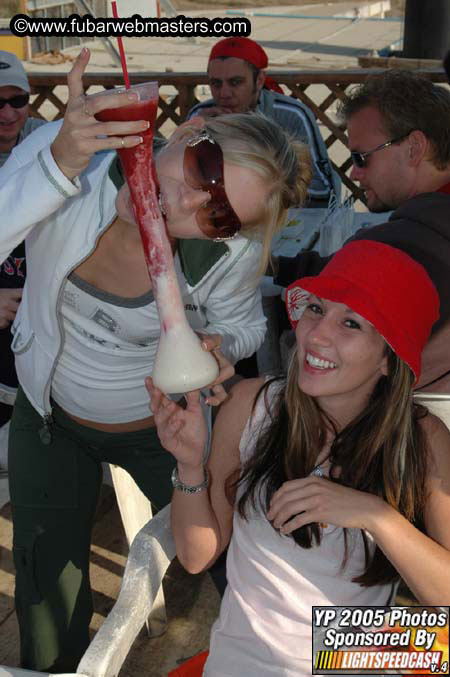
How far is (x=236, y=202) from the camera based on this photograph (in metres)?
1.65

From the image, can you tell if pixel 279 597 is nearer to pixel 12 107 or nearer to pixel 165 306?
pixel 165 306

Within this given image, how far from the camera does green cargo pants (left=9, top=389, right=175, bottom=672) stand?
1.82 metres

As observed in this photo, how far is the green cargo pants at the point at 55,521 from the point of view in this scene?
1.82 m

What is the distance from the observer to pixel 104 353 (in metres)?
1.81

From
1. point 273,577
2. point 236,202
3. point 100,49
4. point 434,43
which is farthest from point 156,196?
point 100,49

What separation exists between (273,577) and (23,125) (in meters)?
2.56

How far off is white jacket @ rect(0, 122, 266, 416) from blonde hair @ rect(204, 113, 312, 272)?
112mm

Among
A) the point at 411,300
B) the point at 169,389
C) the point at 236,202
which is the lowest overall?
the point at 169,389

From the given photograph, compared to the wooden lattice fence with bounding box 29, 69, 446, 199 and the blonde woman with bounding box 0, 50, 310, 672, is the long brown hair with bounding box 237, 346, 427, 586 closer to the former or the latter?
A: the blonde woman with bounding box 0, 50, 310, 672

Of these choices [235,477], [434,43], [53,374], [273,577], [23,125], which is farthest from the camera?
[434,43]

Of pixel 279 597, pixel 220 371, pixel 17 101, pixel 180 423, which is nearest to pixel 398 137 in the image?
pixel 220 371

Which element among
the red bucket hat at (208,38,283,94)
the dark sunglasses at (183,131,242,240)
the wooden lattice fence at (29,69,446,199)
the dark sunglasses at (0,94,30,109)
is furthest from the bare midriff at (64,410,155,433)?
the wooden lattice fence at (29,69,446,199)

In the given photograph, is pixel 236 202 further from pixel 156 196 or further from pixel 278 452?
pixel 278 452

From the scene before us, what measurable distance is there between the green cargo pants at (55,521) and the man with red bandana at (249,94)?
9.16ft
